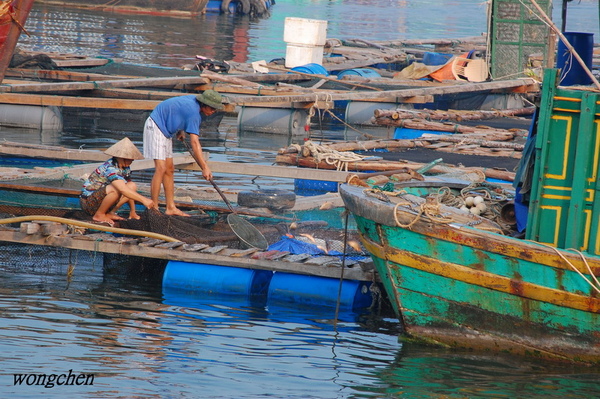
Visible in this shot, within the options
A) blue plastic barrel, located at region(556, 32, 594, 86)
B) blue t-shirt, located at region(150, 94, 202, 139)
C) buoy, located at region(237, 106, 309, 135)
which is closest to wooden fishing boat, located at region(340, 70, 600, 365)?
blue plastic barrel, located at region(556, 32, 594, 86)

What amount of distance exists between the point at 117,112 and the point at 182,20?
34812mm

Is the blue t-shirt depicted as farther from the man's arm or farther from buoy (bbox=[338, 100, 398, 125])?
buoy (bbox=[338, 100, 398, 125])

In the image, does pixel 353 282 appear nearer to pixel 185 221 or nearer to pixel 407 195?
pixel 407 195

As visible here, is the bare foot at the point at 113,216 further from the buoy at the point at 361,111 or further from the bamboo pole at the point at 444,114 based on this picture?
the buoy at the point at 361,111

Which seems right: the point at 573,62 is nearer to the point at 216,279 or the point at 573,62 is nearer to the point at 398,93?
the point at 216,279

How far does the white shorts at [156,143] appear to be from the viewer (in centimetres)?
948

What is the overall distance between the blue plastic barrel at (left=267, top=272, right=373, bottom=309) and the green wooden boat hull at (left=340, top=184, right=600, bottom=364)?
2.67ft

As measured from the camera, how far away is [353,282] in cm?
791

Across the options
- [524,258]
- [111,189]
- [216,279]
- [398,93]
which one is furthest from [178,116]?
[398,93]

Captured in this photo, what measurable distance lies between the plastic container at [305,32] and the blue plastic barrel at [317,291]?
15.3 m

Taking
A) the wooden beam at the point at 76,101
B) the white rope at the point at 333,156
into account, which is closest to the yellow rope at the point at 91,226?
the white rope at the point at 333,156

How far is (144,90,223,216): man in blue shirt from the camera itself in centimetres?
941

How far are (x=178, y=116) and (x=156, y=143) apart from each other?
0.41 meters

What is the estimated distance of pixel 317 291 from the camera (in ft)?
26.1
